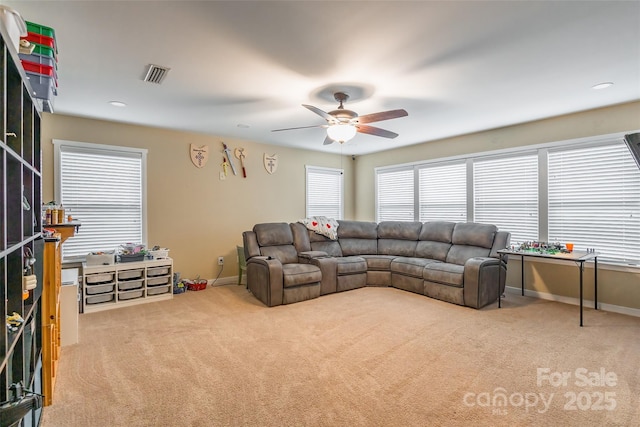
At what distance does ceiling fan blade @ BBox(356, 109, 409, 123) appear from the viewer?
308 centimetres

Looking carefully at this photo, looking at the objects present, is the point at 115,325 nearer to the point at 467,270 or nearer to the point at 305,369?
the point at 305,369

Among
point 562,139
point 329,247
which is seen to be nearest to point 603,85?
point 562,139

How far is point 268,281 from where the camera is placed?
419cm

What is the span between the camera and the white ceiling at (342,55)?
2.04m

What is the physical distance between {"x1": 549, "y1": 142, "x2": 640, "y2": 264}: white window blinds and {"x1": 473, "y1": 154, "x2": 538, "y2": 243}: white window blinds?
24 cm

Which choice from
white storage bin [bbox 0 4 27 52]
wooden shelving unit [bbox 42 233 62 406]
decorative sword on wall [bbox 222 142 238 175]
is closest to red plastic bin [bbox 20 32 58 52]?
white storage bin [bbox 0 4 27 52]

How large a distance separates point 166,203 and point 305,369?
3.65 meters

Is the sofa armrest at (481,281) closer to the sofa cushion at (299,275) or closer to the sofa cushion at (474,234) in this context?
the sofa cushion at (474,234)

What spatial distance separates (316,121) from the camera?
15.0 ft

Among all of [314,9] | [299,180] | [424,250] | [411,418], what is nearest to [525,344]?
[411,418]

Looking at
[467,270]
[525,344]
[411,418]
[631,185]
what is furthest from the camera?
[467,270]

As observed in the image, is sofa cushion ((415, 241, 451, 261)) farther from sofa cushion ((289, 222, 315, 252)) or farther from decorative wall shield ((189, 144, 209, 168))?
decorative wall shield ((189, 144, 209, 168))

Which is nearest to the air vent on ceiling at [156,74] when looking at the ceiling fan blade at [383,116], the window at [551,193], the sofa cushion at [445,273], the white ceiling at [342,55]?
the white ceiling at [342,55]

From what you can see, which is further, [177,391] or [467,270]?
[467,270]
